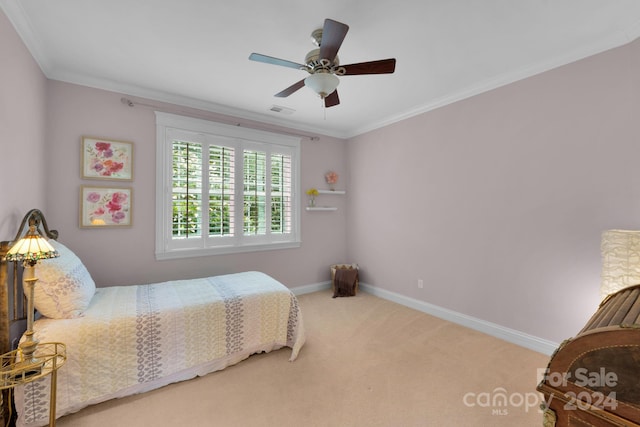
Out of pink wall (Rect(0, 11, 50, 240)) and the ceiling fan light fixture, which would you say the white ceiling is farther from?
the ceiling fan light fixture

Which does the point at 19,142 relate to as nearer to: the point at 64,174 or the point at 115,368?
the point at 64,174

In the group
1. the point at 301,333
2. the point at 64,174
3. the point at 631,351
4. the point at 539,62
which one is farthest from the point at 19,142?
the point at 539,62

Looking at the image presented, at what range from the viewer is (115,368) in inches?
75.2

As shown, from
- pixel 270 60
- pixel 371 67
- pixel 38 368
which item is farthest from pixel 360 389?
pixel 270 60

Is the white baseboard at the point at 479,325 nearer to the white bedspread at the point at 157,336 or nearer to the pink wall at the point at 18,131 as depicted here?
the white bedspread at the point at 157,336

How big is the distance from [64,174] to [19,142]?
0.76 metres

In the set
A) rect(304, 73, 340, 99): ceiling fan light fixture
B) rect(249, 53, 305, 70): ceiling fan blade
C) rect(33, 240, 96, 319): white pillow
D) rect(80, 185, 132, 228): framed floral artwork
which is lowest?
rect(33, 240, 96, 319): white pillow

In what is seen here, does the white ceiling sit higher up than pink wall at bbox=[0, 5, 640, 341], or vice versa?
the white ceiling

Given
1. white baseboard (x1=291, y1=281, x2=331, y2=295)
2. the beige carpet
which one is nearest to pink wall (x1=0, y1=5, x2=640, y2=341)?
white baseboard (x1=291, y1=281, x2=331, y2=295)

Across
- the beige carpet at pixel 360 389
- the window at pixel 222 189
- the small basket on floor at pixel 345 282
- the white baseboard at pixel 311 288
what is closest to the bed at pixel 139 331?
the beige carpet at pixel 360 389

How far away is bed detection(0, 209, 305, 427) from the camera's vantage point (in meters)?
1.78

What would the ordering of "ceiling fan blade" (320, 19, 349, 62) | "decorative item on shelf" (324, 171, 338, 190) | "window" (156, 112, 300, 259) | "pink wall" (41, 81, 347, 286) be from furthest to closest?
"decorative item on shelf" (324, 171, 338, 190) < "window" (156, 112, 300, 259) < "pink wall" (41, 81, 347, 286) < "ceiling fan blade" (320, 19, 349, 62)

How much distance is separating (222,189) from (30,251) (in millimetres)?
2153

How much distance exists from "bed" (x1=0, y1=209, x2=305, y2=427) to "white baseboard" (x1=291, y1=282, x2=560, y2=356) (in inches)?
68.1
